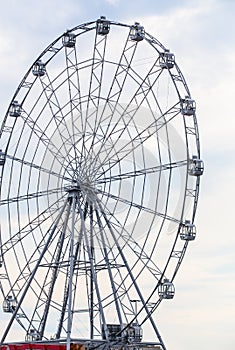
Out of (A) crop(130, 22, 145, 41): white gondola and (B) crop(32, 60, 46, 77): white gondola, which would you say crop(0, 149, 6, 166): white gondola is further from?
(A) crop(130, 22, 145, 41): white gondola

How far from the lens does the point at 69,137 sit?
59469 mm

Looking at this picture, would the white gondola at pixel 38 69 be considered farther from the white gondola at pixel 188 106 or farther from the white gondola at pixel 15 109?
the white gondola at pixel 188 106

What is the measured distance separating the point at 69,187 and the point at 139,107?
569cm

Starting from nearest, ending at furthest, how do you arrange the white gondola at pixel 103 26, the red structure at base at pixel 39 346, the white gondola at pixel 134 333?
the red structure at base at pixel 39 346 < the white gondola at pixel 134 333 < the white gondola at pixel 103 26

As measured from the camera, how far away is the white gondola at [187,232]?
55.4 metres

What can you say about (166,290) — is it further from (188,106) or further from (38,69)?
(38,69)

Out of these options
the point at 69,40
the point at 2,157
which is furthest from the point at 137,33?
the point at 2,157

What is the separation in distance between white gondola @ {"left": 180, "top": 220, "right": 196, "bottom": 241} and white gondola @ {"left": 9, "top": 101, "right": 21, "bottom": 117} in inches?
510

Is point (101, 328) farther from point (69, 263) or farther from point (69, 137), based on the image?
point (69, 137)

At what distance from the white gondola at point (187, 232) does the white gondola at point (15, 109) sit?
510 inches

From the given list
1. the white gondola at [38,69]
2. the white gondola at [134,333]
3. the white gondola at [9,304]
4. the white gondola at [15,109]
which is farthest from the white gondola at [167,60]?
the white gondola at [9,304]

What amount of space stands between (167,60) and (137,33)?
99.3 inches

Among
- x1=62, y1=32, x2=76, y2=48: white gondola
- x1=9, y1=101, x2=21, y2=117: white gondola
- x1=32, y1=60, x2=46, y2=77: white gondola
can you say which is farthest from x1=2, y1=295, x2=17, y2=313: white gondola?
x1=62, y1=32, x2=76, y2=48: white gondola

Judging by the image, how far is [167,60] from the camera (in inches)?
2290
